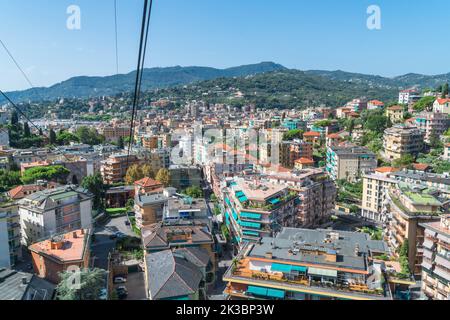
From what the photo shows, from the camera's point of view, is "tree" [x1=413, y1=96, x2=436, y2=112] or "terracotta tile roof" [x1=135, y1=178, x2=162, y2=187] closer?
"terracotta tile roof" [x1=135, y1=178, x2=162, y2=187]

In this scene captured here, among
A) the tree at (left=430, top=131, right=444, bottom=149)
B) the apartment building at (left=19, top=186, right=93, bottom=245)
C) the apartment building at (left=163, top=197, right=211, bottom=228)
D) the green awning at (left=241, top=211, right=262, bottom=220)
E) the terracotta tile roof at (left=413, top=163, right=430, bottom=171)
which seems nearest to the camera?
the green awning at (left=241, top=211, right=262, bottom=220)

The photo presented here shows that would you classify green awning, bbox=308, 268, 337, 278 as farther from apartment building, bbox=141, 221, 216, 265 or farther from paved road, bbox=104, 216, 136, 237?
paved road, bbox=104, 216, 136, 237

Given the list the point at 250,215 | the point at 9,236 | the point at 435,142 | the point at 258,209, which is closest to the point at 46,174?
the point at 9,236

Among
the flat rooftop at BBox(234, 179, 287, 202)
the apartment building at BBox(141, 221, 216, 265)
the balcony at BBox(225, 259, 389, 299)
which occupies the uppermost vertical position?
the flat rooftop at BBox(234, 179, 287, 202)

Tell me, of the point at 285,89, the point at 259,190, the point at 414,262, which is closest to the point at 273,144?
the point at 259,190

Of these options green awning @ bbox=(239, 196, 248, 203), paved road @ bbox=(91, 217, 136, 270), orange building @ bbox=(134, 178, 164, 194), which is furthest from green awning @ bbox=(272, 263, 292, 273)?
orange building @ bbox=(134, 178, 164, 194)
